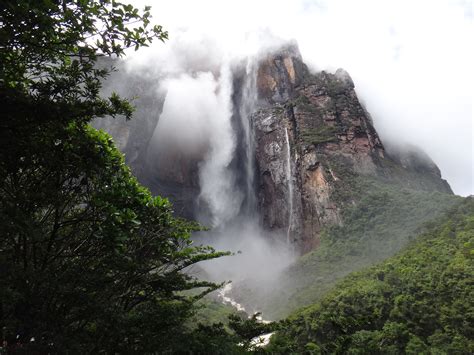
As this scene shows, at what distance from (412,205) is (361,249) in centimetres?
768

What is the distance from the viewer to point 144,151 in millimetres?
46344

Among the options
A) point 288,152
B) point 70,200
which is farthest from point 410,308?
point 288,152

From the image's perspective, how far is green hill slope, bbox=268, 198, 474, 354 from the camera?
10547 mm

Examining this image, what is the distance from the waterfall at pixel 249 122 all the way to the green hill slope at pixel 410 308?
29.4 metres

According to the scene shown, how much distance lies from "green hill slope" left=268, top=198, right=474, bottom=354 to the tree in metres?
3.19

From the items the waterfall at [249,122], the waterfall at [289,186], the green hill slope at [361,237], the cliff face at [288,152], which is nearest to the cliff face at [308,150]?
the waterfall at [289,186]

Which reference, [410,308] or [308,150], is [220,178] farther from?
[410,308]

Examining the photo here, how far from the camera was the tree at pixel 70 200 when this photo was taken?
362cm

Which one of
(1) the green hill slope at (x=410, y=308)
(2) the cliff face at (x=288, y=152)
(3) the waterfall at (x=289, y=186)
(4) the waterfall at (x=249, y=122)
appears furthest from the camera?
(4) the waterfall at (x=249, y=122)

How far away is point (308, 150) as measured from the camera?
1666 inches

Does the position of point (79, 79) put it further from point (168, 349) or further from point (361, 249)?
point (361, 249)

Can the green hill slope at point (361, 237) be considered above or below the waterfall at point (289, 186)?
below

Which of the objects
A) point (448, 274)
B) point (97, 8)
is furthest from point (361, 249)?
point (97, 8)

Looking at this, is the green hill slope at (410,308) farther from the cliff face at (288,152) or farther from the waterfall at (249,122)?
the waterfall at (249,122)
